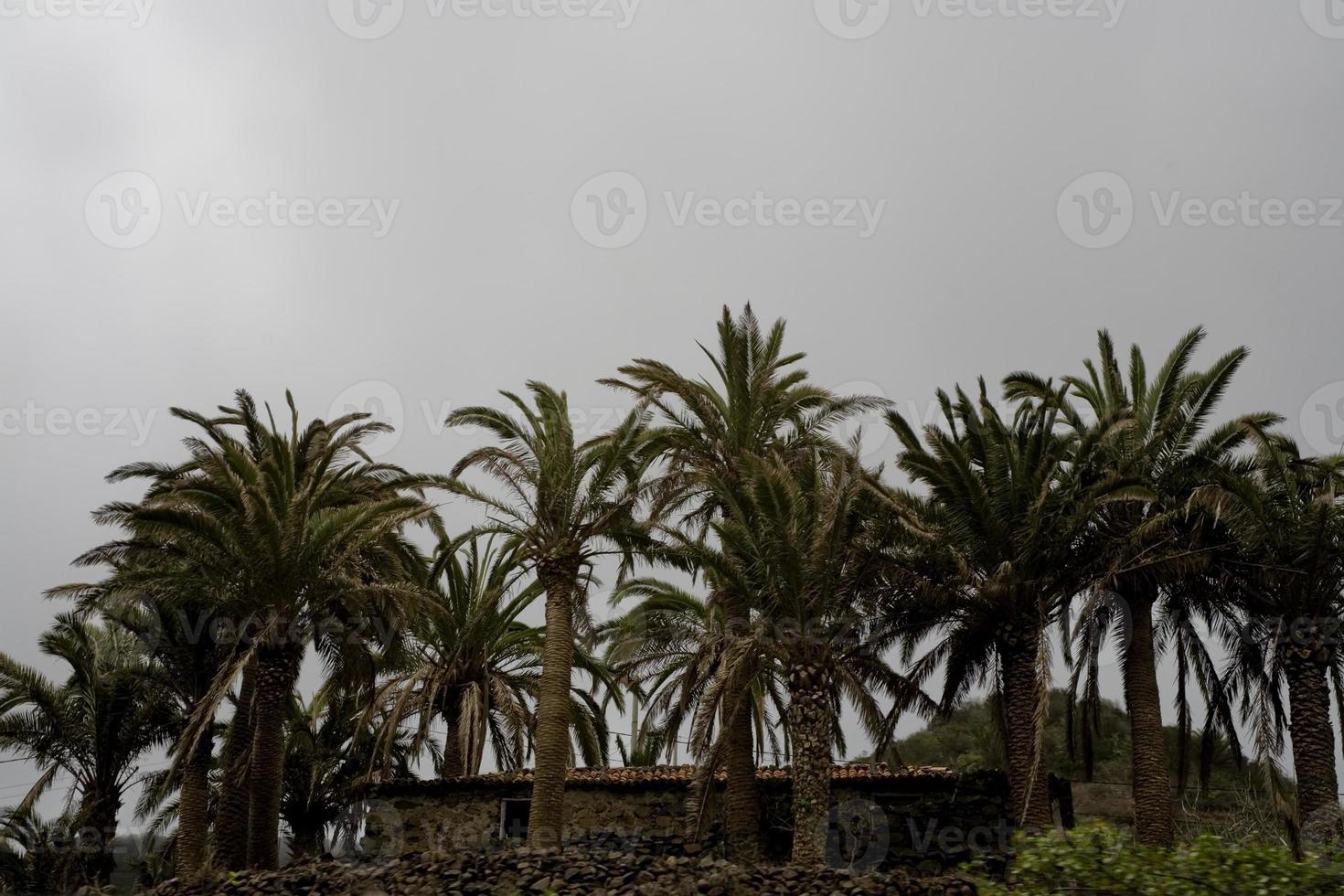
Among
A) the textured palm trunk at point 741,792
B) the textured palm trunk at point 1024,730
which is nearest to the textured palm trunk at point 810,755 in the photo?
the textured palm trunk at point 741,792

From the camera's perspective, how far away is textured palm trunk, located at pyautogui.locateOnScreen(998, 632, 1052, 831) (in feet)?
66.4

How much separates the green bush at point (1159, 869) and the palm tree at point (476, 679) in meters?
15.0

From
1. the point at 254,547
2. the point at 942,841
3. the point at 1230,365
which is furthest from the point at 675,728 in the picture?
the point at 1230,365

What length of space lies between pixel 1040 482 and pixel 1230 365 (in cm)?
474

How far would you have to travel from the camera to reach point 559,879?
1653 cm

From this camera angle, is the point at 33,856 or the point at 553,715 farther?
the point at 33,856

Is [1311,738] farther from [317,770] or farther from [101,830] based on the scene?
[101,830]

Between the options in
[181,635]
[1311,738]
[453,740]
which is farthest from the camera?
[453,740]

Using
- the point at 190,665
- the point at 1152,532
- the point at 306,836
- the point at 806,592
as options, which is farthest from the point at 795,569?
the point at 306,836

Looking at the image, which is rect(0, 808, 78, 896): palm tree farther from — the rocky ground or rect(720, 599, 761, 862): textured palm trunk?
rect(720, 599, 761, 862): textured palm trunk

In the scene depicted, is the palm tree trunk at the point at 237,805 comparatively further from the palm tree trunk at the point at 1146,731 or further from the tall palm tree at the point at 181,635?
the palm tree trunk at the point at 1146,731

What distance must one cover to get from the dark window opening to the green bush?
12371 millimetres

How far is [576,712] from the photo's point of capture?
→ 27.3m

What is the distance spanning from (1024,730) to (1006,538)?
3.63m
